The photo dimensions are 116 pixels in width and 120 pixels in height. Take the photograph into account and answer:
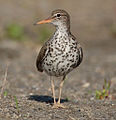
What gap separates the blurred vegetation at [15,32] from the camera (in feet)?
50.3

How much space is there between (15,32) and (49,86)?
5.90m

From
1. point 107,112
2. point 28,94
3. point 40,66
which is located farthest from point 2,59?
point 107,112

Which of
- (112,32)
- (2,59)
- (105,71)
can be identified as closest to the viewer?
(105,71)

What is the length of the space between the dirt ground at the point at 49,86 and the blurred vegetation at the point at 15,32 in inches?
25.4

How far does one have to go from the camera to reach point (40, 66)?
23.8 feet

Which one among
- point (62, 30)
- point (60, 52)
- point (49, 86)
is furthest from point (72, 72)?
point (60, 52)

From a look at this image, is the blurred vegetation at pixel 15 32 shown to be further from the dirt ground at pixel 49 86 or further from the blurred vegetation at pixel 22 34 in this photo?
the dirt ground at pixel 49 86

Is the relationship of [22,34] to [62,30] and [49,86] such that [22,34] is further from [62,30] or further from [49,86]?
[62,30]

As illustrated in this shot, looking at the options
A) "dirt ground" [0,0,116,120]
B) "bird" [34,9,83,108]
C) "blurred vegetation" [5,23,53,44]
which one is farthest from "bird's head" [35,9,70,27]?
"blurred vegetation" [5,23,53,44]

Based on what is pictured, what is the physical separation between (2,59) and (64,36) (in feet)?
20.7

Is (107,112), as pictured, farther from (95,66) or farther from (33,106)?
(95,66)

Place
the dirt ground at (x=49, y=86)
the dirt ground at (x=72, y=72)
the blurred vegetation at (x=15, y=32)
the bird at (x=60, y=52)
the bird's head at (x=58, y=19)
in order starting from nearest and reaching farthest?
the dirt ground at (x=49, y=86)
the dirt ground at (x=72, y=72)
the bird at (x=60, y=52)
the bird's head at (x=58, y=19)
the blurred vegetation at (x=15, y=32)

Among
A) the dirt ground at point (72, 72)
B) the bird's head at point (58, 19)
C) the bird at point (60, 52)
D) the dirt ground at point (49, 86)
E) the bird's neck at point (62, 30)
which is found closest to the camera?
the dirt ground at point (49, 86)

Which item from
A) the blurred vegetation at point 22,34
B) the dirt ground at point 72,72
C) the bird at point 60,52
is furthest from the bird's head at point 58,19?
the blurred vegetation at point 22,34
